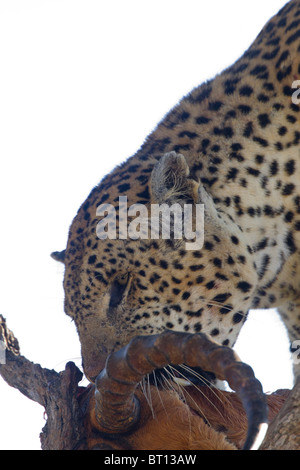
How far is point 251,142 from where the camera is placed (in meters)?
6.43

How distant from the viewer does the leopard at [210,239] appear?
6227 millimetres

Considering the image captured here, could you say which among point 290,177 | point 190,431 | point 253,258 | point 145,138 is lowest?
point 190,431

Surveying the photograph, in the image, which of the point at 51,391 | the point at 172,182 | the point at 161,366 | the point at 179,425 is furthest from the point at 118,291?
the point at 161,366

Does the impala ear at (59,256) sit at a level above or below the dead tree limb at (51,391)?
above

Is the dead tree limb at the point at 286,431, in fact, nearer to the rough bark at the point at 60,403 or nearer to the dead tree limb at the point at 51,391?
the rough bark at the point at 60,403

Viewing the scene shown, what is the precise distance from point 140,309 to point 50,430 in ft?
6.46

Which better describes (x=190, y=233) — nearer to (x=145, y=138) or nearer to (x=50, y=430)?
(x=145, y=138)

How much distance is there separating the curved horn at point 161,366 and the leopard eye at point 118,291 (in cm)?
203

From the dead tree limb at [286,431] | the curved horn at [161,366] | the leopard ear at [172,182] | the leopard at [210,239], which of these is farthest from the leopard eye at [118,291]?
the dead tree limb at [286,431]

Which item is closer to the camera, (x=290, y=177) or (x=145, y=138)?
(x=290, y=177)

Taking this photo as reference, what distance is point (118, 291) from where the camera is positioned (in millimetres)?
6297

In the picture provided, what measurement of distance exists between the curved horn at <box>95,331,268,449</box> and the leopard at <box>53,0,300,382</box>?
6.04 ft

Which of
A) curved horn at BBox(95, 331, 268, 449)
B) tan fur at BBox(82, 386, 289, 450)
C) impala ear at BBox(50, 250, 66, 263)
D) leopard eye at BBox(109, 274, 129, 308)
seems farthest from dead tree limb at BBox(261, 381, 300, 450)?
impala ear at BBox(50, 250, 66, 263)

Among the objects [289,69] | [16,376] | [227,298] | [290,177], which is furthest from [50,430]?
[289,69]
